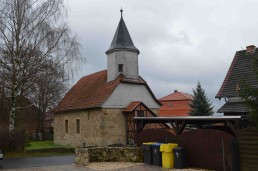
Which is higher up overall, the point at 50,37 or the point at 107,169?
the point at 50,37

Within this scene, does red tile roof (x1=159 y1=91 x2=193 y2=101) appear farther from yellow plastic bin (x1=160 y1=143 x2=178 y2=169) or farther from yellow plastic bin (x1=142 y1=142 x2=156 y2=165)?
yellow plastic bin (x1=160 y1=143 x2=178 y2=169)

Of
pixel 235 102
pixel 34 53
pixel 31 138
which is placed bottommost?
pixel 31 138

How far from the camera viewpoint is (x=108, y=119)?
2802 centimetres

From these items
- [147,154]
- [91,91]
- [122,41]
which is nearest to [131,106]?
[91,91]

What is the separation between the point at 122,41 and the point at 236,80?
12459mm

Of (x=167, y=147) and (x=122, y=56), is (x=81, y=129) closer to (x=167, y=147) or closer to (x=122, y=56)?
(x=122, y=56)

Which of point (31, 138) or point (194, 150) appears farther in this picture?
point (31, 138)

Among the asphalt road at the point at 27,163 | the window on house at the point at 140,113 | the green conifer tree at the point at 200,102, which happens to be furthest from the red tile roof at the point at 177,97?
the asphalt road at the point at 27,163

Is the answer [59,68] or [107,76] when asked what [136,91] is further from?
[59,68]

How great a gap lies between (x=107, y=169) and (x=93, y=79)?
64.7ft

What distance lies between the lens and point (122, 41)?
3108 cm

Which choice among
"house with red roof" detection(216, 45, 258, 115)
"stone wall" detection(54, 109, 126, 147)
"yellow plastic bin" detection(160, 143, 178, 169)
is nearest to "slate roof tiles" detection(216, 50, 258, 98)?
"house with red roof" detection(216, 45, 258, 115)

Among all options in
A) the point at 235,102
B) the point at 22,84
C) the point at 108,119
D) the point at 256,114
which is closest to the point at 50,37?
the point at 22,84

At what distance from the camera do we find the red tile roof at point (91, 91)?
95.1 ft
